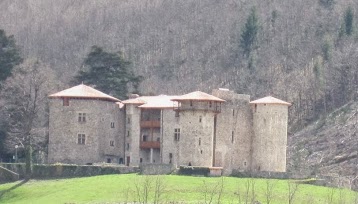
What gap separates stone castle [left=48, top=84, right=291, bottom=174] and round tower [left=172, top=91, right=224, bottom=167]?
141 centimetres

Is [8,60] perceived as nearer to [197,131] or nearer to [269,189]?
[197,131]

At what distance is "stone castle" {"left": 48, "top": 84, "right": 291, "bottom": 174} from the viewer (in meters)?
106

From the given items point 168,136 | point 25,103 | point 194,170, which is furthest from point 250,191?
point 25,103

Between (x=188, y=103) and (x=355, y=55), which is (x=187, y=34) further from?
(x=188, y=103)

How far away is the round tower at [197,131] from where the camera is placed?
336ft

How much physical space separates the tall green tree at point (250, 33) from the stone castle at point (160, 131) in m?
40.5

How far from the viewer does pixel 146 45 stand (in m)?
167

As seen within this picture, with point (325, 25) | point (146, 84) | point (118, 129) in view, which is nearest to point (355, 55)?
point (325, 25)

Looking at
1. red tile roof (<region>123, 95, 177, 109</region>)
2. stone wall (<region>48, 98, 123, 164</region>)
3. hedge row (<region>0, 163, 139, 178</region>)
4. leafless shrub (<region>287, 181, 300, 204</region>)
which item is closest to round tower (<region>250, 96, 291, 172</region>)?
leafless shrub (<region>287, 181, 300, 204</region>)

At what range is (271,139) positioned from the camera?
106 m

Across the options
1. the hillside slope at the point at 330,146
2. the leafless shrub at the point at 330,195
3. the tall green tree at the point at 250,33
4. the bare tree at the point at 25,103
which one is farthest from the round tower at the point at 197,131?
the tall green tree at the point at 250,33

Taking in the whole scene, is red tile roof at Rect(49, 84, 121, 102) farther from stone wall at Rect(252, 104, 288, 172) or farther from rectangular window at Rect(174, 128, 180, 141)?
stone wall at Rect(252, 104, 288, 172)

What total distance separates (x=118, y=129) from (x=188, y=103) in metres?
8.66

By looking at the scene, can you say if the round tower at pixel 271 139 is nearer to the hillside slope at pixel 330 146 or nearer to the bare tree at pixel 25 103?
the hillside slope at pixel 330 146
